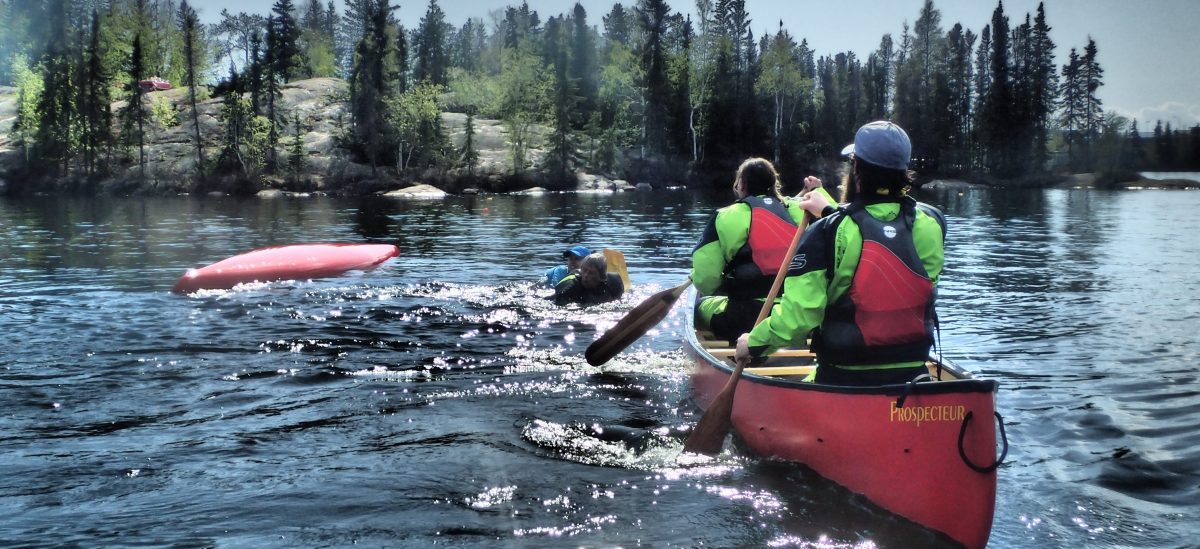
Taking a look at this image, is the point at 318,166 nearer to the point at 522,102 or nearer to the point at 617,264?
the point at 522,102

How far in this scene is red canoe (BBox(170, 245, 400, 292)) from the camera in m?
12.9

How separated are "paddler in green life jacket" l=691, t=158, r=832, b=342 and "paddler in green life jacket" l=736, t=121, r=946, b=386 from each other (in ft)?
7.80

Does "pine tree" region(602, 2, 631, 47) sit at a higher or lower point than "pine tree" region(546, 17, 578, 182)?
higher

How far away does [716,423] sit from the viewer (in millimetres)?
5625

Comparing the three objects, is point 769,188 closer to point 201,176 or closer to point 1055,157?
point 201,176

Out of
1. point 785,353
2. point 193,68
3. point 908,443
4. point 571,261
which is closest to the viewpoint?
point 908,443

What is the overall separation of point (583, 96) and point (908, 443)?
63.7 metres

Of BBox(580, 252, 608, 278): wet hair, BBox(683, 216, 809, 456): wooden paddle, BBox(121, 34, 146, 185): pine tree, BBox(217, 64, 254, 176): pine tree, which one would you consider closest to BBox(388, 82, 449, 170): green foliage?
BBox(217, 64, 254, 176): pine tree

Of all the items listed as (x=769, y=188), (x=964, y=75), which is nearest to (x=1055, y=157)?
(x=964, y=75)

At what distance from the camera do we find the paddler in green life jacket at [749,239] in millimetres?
7105

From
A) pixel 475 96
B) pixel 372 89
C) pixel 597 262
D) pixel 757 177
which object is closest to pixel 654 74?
pixel 475 96

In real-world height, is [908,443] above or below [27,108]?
below

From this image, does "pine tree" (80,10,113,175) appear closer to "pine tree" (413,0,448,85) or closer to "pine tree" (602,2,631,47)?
"pine tree" (413,0,448,85)

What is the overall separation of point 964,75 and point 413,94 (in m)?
49.0
